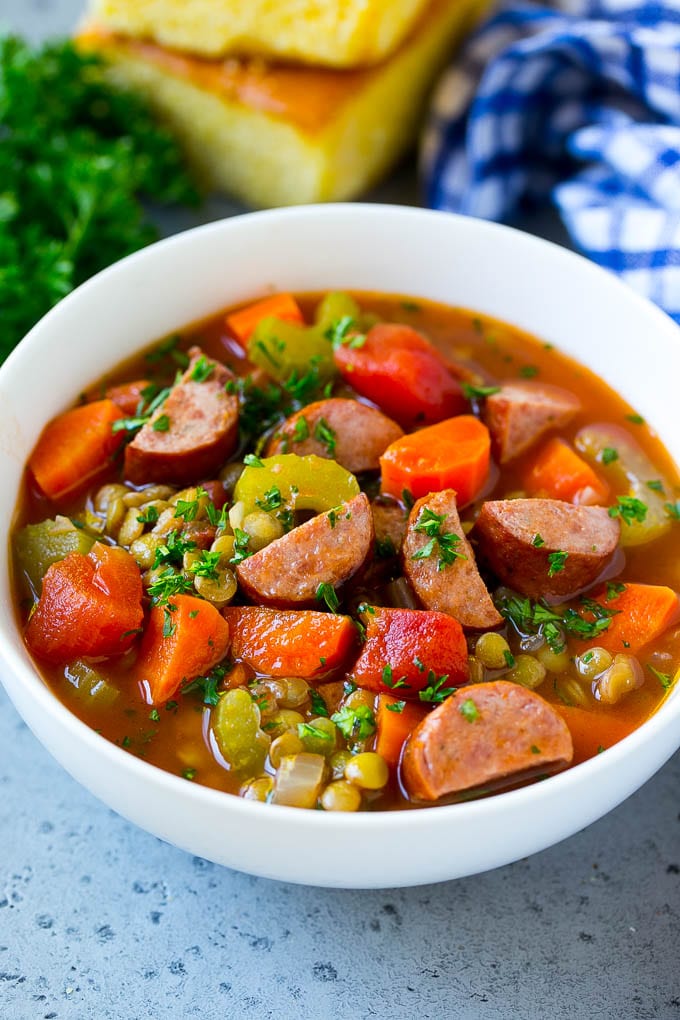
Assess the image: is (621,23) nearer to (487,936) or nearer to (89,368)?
(89,368)

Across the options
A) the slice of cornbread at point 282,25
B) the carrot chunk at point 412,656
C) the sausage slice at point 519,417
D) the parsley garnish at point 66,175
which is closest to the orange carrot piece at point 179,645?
the carrot chunk at point 412,656

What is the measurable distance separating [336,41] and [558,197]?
3.15 feet

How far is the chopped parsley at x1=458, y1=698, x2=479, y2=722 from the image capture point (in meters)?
2.32

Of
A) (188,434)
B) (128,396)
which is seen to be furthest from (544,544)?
(128,396)

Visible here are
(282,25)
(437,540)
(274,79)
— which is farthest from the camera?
(274,79)

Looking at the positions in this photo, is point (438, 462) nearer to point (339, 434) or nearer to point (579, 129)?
point (339, 434)

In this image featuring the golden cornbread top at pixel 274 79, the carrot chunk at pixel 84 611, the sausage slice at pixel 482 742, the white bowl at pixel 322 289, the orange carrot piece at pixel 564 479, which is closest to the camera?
the white bowl at pixel 322 289

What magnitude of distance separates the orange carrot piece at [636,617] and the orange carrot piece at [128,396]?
1.36 m

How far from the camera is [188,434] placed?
2.91 m

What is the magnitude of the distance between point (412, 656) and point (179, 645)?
53 centimetres

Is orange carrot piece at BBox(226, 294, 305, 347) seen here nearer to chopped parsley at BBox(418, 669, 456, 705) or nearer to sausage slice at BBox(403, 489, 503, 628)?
sausage slice at BBox(403, 489, 503, 628)

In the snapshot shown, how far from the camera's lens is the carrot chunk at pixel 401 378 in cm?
308

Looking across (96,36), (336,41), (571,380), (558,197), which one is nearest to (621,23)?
(558,197)

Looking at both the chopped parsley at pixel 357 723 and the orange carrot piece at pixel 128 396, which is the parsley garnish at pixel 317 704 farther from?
the orange carrot piece at pixel 128 396
